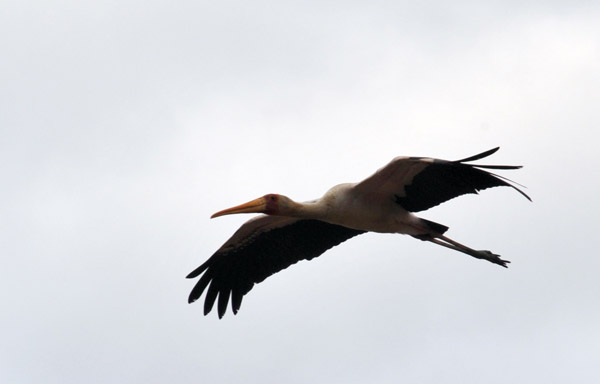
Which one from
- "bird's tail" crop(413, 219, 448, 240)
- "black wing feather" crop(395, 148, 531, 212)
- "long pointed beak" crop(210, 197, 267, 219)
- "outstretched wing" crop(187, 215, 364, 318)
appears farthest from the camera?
"outstretched wing" crop(187, 215, 364, 318)

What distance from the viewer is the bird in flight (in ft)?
71.3

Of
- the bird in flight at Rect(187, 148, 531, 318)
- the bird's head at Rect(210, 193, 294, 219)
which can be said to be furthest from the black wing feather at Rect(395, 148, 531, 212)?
the bird's head at Rect(210, 193, 294, 219)

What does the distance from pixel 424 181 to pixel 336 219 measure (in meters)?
1.56

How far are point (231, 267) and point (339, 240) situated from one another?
197 centimetres

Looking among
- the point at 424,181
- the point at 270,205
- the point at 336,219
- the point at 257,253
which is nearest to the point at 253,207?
the point at 270,205

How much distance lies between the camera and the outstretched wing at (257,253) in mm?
23969

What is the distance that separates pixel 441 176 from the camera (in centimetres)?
2203

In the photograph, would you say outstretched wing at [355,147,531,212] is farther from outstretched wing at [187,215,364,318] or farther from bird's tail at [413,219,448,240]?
outstretched wing at [187,215,364,318]

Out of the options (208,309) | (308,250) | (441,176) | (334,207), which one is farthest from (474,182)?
(208,309)

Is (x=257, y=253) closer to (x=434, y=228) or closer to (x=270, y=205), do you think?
(x=270, y=205)

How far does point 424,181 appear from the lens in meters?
22.2

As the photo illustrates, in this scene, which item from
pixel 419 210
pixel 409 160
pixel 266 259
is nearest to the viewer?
pixel 409 160

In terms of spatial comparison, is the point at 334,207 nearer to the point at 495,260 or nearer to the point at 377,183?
the point at 377,183

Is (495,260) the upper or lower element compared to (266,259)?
lower
